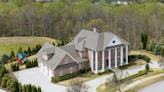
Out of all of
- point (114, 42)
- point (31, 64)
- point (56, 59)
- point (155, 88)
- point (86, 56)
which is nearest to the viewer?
point (155, 88)

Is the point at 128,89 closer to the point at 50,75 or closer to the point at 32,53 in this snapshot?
the point at 50,75

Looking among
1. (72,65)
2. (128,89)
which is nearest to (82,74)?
(72,65)

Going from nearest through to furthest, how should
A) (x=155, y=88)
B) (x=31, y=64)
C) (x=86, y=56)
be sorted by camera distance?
(x=155, y=88), (x=86, y=56), (x=31, y=64)

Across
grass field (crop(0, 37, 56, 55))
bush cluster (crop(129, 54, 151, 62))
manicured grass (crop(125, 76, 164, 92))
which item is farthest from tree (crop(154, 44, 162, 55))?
grass field (crop(0, 37, 56, 55))

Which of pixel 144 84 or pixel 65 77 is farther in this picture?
pixel 65 77

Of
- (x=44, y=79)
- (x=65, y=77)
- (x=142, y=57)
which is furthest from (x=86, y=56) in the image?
(x=142, y=57)

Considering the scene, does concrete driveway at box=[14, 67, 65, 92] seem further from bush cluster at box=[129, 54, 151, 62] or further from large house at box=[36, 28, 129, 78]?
bush cluster at box=[129, 54, 151, 62]

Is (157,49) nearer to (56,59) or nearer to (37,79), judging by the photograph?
(56,59)
